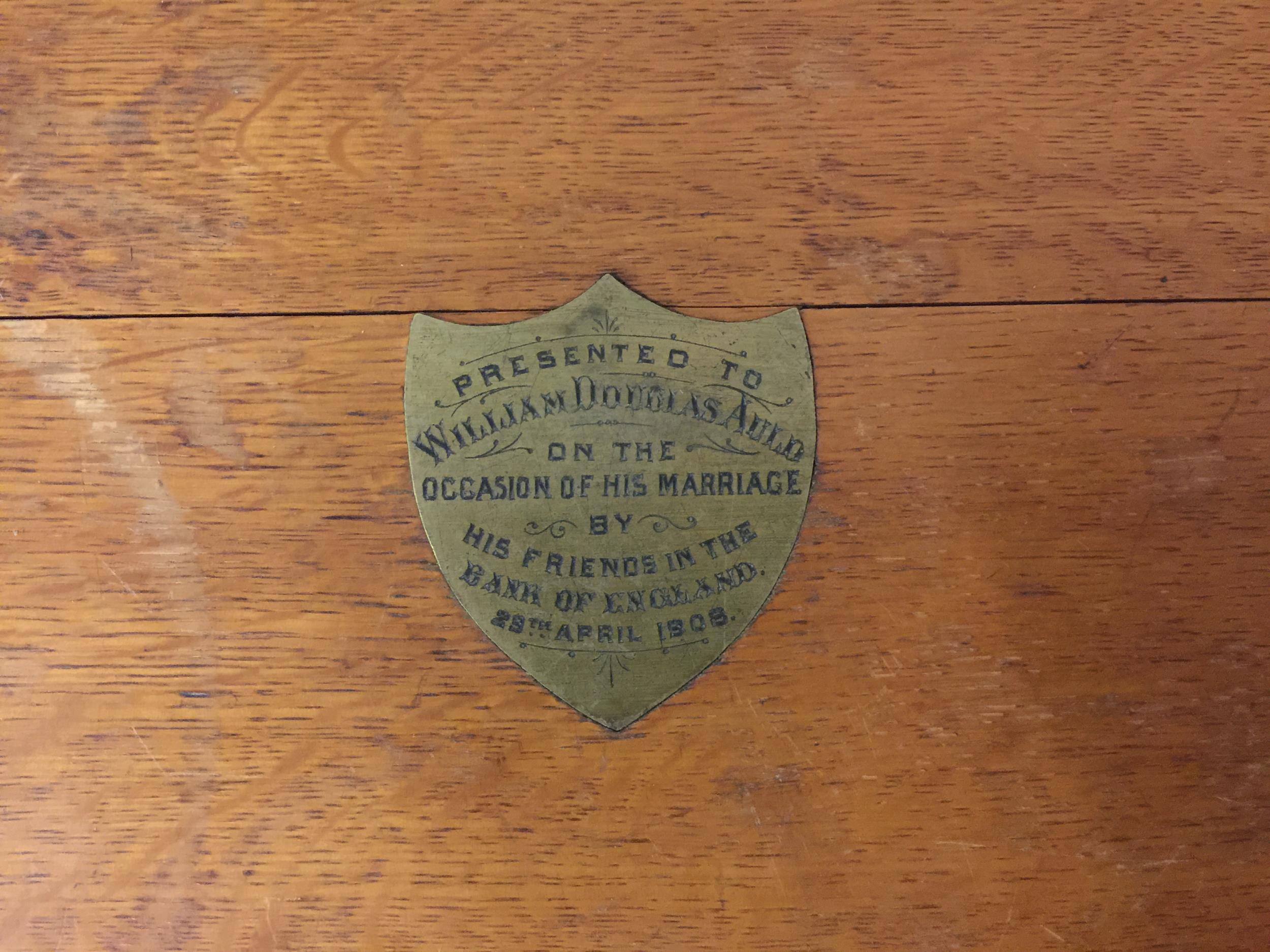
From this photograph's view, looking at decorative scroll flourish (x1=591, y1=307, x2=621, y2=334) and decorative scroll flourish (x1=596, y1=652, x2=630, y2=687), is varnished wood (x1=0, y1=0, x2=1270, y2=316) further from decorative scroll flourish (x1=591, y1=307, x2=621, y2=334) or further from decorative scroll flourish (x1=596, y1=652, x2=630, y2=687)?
decorative scroll flourish (x1=596, y1=652, x2=630, y2=687)

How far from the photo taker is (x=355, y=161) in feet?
2.09

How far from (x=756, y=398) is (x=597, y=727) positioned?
295 millimetres

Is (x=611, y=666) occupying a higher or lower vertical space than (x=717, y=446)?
lower

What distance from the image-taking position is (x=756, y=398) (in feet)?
2.05

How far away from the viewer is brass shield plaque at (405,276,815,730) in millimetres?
617

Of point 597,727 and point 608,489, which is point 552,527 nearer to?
point 608,489

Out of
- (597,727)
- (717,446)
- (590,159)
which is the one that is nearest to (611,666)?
(597,727)

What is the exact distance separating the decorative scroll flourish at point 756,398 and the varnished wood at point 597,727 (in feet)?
0.12

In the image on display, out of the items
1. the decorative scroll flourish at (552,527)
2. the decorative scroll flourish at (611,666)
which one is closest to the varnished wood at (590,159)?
the decorative scroll flourish at (552,527)

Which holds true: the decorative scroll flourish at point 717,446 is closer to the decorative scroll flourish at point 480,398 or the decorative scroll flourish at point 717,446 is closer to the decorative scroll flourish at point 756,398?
the decorative scroll flourish at point 756,398

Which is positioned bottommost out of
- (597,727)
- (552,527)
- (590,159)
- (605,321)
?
(597,727)

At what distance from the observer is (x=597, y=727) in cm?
62

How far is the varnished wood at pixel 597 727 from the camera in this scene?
0.62 m

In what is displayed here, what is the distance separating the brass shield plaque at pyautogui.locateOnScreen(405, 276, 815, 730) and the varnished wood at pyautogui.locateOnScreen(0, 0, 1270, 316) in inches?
2.0
